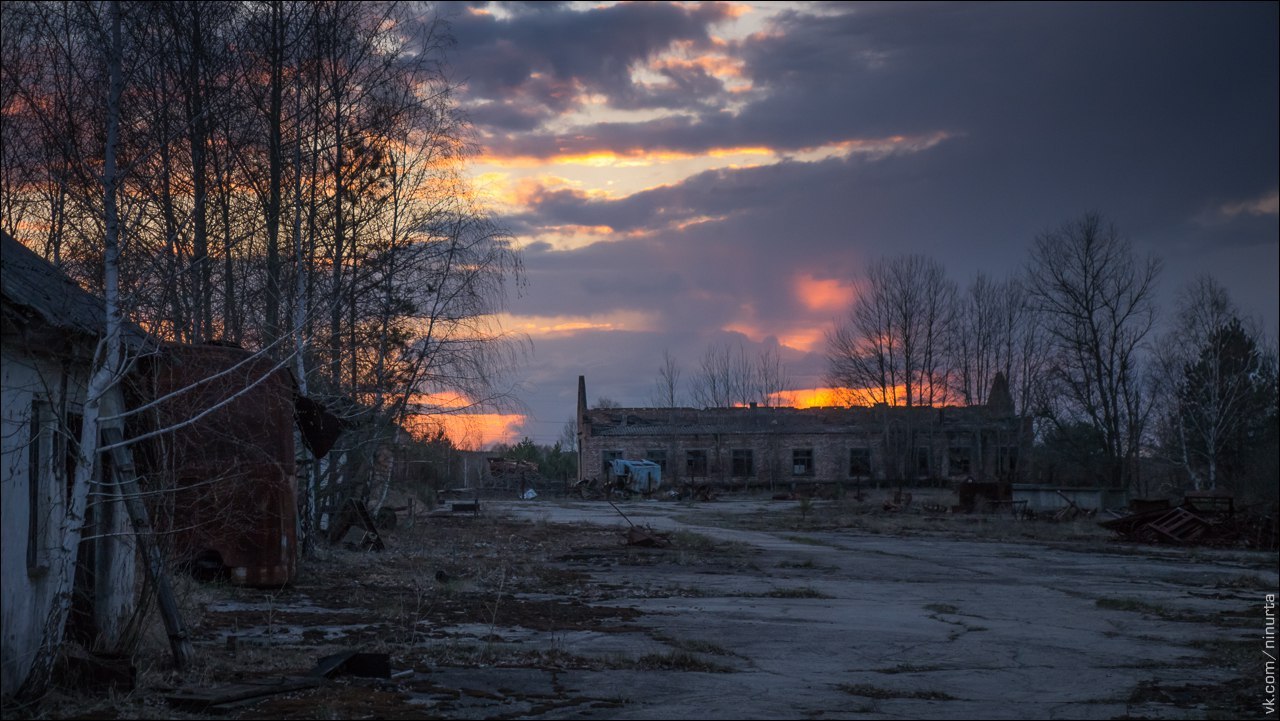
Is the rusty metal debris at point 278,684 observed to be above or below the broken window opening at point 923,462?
below

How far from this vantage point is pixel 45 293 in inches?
305

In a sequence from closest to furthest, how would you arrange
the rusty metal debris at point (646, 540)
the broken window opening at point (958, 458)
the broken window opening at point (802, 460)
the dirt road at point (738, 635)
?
the dirt road at point (738, 635) < the rusty metal debris at point (646, 540) < the broken window opening at point (958, 458) < the broken window opening at point (802, 460)

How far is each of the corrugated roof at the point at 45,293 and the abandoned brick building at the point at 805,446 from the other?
59.3m

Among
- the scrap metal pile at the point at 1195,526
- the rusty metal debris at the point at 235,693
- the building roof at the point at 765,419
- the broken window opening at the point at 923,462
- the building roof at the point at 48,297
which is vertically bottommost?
the scrap metal pile at the point at 1195,526

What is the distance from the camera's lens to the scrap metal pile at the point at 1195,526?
2830 centimetres

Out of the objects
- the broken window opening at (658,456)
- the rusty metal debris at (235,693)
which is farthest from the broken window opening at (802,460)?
the rusty metal debris at (235,693)

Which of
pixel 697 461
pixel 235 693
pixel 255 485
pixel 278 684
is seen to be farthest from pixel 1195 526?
pixel 697 461

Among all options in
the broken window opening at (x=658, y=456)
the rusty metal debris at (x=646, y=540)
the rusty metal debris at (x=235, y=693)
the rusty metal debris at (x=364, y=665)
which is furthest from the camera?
the broken window opening at (x=658, y=456)

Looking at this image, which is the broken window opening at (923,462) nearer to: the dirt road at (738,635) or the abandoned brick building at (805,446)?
the abandoned brick building at (805,446)

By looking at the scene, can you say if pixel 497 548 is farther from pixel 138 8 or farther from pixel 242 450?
pixel 138 8

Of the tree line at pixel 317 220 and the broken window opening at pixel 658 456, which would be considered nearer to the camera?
the tree line at pixel 317 220

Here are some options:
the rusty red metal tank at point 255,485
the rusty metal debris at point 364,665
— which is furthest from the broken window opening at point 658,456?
the rusty metal debris at point 364,665

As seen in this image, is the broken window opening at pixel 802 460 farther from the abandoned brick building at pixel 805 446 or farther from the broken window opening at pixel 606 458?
the broken window opening at pixel 606 458

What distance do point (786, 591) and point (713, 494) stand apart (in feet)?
142
